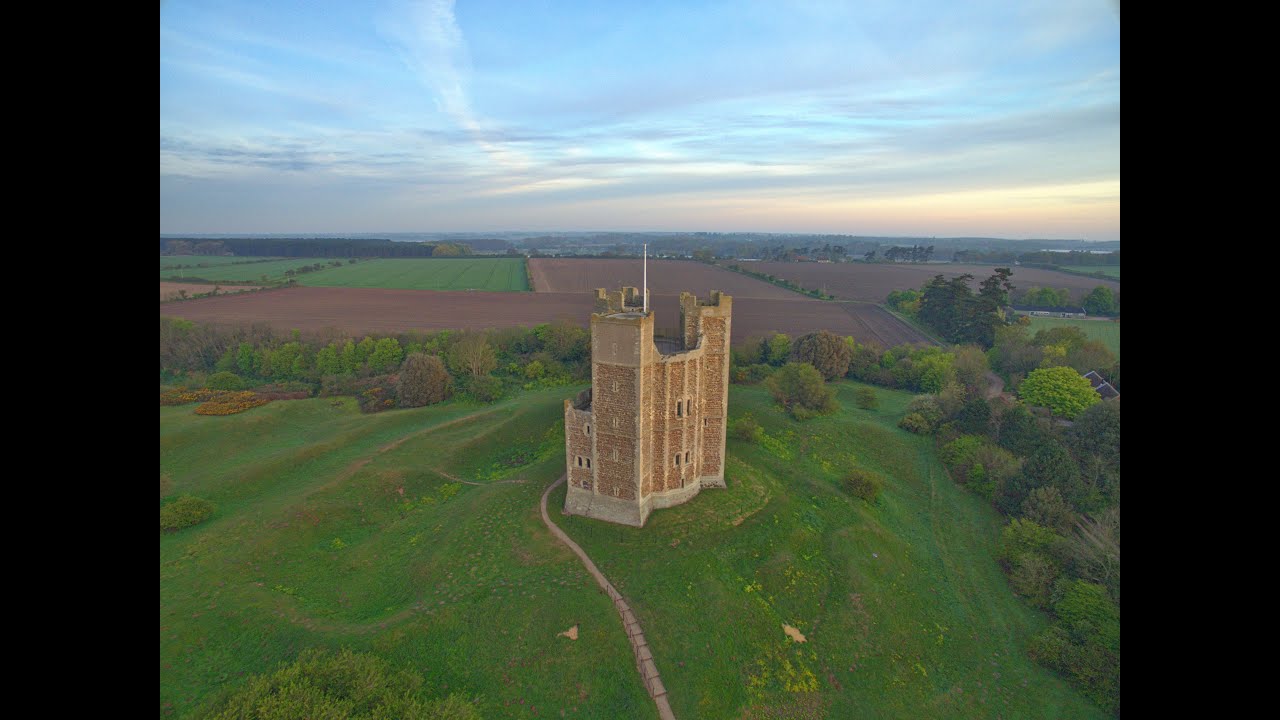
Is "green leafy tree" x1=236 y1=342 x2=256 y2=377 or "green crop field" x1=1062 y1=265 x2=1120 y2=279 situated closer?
"green leafy tree" x1=236 y1=342 x2=256 y2=377

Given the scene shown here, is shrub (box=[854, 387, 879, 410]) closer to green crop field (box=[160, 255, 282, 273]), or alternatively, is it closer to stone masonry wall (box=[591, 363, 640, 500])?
stone masonry wall (box=[591, 363, 640, 500])

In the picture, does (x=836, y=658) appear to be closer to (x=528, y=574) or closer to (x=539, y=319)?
(x=528, y=574)

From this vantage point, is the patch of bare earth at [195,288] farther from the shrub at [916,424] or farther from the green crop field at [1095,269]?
the green crop field at [1095,269]

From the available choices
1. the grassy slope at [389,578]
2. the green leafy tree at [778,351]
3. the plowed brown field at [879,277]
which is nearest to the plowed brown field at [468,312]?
→ the green leafy tree at [778,351]

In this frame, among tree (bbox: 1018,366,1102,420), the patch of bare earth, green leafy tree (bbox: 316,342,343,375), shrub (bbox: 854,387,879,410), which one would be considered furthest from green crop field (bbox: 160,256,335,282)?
tree (bbox: 1018,366,1102,420)

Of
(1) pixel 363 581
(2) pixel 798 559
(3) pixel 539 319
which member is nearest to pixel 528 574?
(1) pixel 363 581
